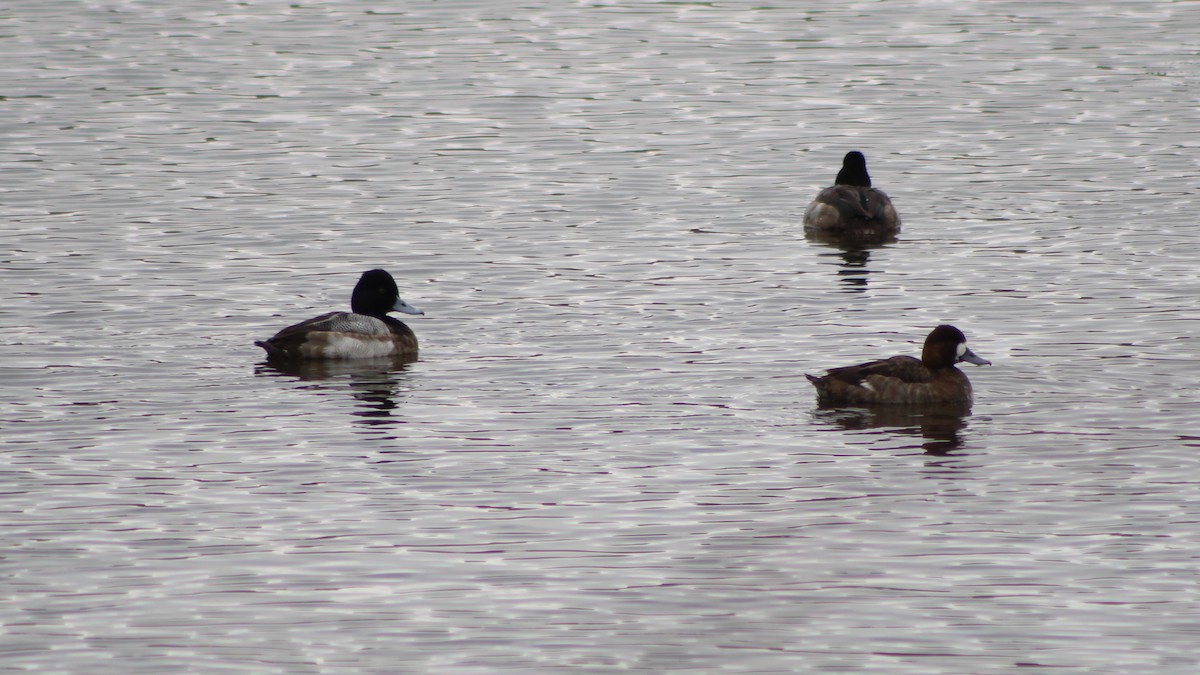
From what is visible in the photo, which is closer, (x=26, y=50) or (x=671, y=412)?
(x=671, y=412)

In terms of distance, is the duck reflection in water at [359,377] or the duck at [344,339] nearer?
the duck reflection in water at [359,377]

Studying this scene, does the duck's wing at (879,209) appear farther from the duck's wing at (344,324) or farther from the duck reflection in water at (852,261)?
the duck's wing at (344,324)

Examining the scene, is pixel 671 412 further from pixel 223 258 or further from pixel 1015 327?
pixel 223 258

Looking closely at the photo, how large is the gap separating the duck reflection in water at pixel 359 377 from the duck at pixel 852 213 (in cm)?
814

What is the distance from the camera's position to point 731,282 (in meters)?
22.9

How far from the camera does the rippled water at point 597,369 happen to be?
12031 mm

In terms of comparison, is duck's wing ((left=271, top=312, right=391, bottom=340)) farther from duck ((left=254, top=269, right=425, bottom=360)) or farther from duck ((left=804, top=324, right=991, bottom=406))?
duck ((left=804, top=324, right=991, bottom=406))

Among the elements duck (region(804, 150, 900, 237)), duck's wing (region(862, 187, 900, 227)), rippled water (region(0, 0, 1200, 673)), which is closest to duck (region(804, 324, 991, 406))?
rippled water (region(0, 0, 1200, 673))

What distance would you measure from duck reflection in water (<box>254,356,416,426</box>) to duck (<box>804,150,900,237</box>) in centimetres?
814

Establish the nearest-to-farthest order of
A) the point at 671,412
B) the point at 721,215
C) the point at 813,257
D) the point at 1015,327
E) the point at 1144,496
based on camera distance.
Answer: the point at 1144,496 → the point at 671,412 → the point at 1015,327 → the point at 813,257 → the point at 721,215

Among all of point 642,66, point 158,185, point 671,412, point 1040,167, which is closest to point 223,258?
point 158,185

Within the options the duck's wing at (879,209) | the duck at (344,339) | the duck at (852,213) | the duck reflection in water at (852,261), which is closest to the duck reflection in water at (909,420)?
the duck at (344,339)

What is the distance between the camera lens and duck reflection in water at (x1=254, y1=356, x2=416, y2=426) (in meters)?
17.9

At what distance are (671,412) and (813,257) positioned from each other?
834 cm
